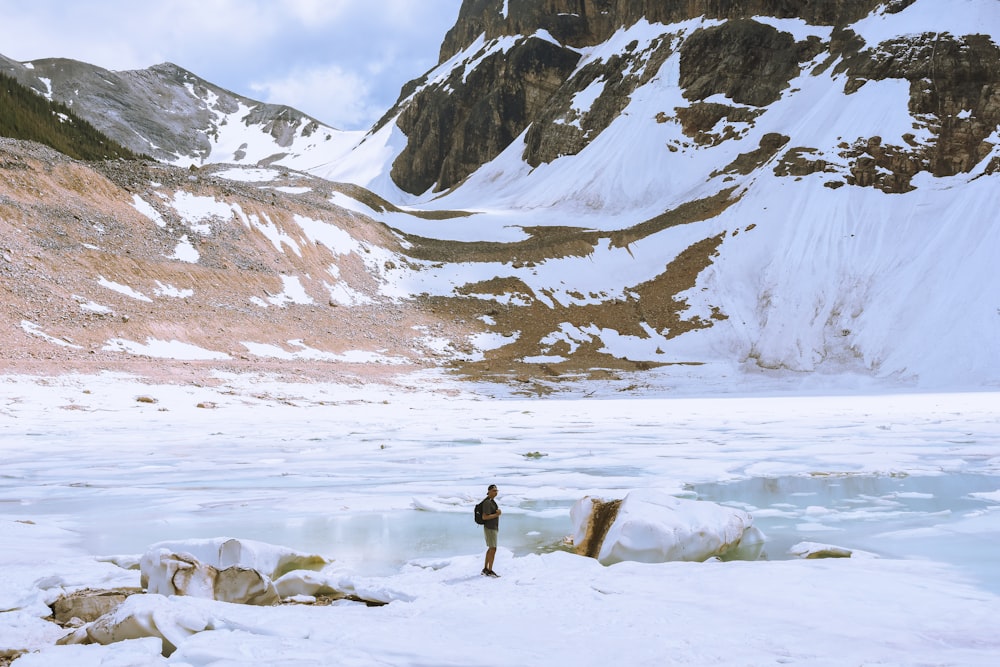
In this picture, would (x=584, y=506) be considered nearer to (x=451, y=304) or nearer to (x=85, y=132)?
(x=451, y=304)

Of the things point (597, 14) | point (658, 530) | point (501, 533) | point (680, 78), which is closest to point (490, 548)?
point (658, 530)

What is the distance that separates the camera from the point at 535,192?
66312 mm

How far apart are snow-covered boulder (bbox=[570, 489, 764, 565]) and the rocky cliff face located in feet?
146

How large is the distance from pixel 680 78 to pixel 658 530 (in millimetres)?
67078

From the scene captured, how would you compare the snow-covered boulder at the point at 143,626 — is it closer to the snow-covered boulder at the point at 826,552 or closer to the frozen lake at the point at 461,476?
the frozen lake at the point at 461,476

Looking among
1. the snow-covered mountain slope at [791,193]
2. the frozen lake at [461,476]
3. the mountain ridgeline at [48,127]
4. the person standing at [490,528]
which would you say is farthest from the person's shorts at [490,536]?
the mountain ridgeline at [48,127]

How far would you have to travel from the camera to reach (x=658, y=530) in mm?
7047

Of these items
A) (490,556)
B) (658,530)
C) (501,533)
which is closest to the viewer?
(490,556)

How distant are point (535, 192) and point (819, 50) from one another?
2782 centimetres

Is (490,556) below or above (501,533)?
above

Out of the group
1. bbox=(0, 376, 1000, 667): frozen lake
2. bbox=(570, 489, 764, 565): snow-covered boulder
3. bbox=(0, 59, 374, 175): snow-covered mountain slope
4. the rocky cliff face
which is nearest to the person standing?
bbox=(0, 376, 1000, 667): frozen lake

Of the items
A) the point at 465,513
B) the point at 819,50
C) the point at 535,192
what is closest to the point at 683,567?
the point at 465,513

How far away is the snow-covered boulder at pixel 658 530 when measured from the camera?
7.04 metres

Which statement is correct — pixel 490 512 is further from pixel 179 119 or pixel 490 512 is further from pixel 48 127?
pixel 179 119
